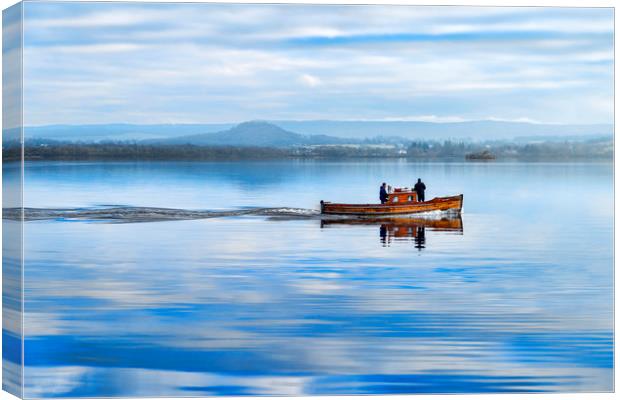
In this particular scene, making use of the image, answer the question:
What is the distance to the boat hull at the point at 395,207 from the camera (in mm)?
22703

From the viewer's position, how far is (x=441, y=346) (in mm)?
18609

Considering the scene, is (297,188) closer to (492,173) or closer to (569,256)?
(492,173)

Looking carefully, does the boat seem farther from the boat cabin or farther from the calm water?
the calm water

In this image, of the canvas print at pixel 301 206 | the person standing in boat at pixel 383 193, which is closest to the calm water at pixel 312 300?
the canvas print at pixel 301 206

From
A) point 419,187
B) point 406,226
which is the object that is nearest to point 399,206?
point 419,187

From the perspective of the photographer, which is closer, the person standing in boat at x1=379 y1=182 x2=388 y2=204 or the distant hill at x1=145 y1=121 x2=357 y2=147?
the distant hill at x1=145 y1=121 x2=357 y2=147

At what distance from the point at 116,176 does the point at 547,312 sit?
7312mm

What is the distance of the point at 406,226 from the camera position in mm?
22109

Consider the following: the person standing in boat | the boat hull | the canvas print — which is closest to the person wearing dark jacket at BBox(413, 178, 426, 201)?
the canvas print

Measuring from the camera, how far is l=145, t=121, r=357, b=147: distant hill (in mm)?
21172

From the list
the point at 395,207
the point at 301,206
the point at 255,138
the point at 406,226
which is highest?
the point at 255,138

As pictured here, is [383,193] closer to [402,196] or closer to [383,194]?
[383,194]

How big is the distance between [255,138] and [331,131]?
1223mm

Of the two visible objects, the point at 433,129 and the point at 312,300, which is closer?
the point at 312,300
